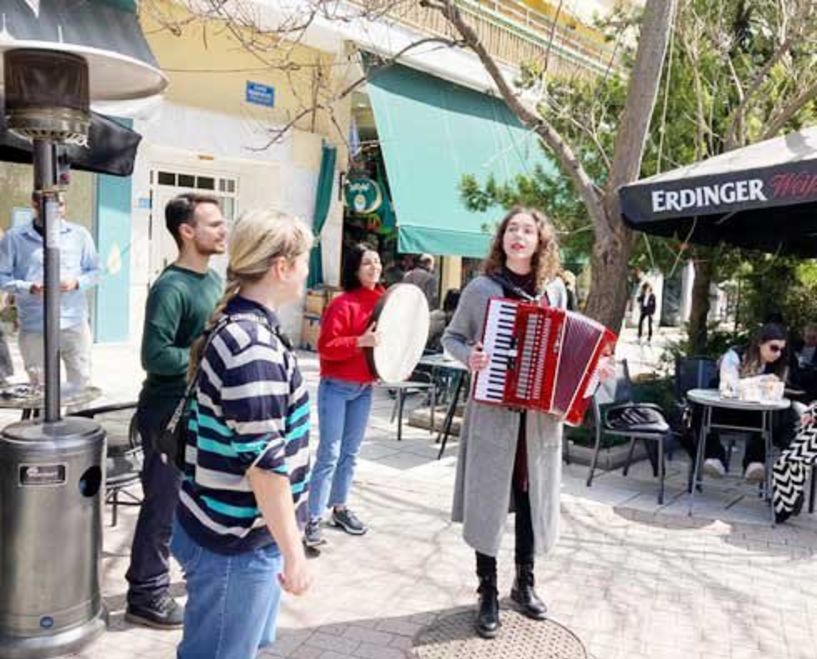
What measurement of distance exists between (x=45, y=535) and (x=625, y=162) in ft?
18.5

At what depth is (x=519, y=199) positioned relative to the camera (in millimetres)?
9039

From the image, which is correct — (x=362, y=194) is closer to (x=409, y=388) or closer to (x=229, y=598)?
(x=409, y=388)

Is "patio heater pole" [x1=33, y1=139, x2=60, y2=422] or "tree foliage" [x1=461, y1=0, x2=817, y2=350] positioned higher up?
"tree foliage" [x1=461, y1=0, x2=817, y2=350]

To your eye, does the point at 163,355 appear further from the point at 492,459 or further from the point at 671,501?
the point at 671,501

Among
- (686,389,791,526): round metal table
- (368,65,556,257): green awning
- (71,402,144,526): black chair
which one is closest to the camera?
(71,402,144,526): black chair

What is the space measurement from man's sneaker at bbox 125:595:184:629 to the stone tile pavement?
4 centimetres

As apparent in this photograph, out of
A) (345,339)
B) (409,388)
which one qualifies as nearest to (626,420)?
(409,388)

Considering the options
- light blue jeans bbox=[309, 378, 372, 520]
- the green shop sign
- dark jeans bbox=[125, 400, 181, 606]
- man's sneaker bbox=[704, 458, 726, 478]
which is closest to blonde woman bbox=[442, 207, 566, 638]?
light blue jeans bbox=[309, 378, 372, 520]

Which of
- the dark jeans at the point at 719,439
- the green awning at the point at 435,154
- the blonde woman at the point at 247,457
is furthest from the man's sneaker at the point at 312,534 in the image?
the green awning at the point at 435,154

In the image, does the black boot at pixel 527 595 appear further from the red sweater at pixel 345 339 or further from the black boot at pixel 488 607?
the red sweater at pixel 345 339

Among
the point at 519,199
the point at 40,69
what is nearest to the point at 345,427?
the point at 40,69

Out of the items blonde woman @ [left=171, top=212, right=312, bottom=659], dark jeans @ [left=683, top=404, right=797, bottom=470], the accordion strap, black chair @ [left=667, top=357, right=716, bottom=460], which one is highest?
the accordion strap

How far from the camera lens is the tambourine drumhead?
4.27m

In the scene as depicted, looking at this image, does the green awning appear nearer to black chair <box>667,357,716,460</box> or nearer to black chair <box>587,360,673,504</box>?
black chair <box>667,357,716,460</box>
